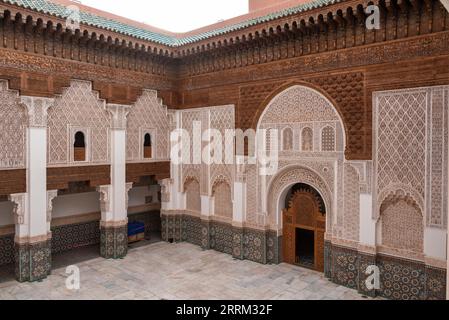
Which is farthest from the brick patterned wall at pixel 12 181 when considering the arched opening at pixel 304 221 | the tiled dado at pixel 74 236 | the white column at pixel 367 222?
the white column at pixel 367 222

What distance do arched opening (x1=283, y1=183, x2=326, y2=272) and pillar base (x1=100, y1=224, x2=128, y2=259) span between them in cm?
339

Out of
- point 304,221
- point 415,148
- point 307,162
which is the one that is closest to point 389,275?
point 304,221

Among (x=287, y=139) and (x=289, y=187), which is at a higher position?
(x=287, y=139)

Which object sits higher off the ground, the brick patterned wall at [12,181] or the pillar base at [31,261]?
the brick patterned wall at [12,181]

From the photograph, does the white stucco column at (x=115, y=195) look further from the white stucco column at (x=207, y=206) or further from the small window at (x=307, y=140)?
the small window at (x=307, y=140)

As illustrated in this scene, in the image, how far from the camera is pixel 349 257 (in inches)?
226

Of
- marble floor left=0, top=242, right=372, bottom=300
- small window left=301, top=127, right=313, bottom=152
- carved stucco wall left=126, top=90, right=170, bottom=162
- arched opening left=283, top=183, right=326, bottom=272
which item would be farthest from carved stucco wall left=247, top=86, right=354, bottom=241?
carved stucco wall left=126, top=90, right=170, bottom=162

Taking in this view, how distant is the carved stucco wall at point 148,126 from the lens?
7559 mm

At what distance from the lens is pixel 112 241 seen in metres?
7.25

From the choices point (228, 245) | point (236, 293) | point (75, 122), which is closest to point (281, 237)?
point (228, 245)

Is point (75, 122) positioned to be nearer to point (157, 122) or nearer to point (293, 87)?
point (157, 122)

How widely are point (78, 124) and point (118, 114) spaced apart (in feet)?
2.83

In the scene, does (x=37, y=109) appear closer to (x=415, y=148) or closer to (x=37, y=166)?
(x=37, y=166)

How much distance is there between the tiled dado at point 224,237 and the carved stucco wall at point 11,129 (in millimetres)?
3608
